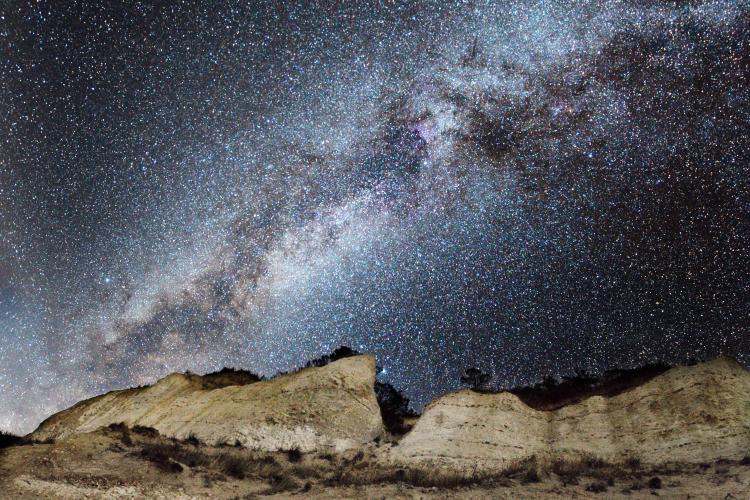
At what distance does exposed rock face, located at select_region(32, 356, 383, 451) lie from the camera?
24.5 m

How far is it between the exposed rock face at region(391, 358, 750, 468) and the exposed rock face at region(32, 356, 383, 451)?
372cm

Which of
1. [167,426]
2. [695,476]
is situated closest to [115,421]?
[167,426]

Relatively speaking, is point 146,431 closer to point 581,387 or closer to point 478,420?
point 478,420

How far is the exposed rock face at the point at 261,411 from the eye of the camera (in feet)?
80.5

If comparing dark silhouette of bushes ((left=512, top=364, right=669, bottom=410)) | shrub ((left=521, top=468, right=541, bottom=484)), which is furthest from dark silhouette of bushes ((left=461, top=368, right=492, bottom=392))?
shrub ((left=521, top=468, right=541, bottom=484))

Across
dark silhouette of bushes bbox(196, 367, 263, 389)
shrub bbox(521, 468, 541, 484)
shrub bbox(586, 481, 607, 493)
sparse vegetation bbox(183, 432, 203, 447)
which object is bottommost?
shrub bbox(586, 481, 607, 493)

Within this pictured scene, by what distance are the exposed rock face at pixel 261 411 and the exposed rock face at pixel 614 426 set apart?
12.2 ft

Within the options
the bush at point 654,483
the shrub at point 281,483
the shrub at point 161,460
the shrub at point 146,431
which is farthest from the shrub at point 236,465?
the bush at point 654,483

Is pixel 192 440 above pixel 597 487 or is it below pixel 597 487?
above

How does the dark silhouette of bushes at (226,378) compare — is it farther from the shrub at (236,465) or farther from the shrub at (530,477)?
the shrub at (530,477)

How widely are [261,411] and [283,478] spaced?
7.01m

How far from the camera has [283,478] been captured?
64.9ft

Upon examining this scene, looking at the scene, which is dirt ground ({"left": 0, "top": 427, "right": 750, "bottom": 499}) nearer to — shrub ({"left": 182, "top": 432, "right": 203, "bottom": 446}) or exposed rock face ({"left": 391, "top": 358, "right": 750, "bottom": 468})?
exposed rock face ({"left": 391, "top": 358, "right": 750, "bottom": 468})

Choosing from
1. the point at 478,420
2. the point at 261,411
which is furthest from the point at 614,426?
the point at 261,411
